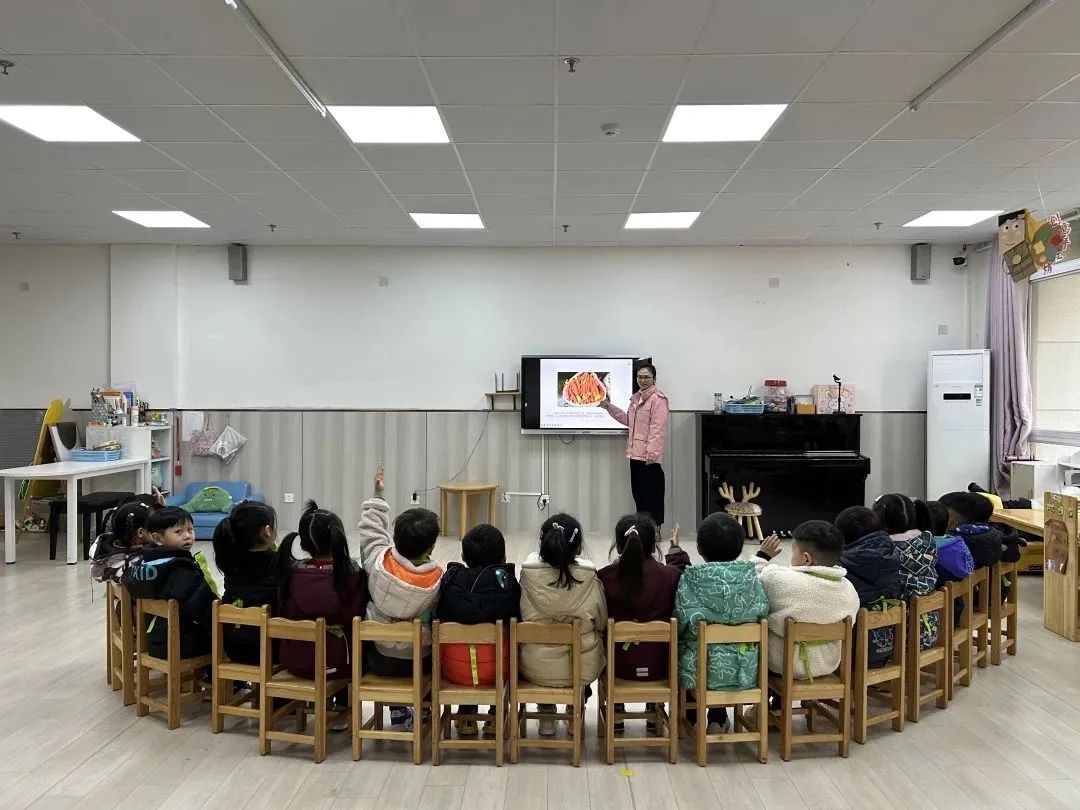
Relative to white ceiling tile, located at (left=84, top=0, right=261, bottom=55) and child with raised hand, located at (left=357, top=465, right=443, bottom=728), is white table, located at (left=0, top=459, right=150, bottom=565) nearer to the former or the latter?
white ceiling tile, located at (left=84, top=0, right=261, bottom=55)

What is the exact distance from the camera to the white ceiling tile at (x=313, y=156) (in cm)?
452

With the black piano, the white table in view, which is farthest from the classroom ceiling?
the white table

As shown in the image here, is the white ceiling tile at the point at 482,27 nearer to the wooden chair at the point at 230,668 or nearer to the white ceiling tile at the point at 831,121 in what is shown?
the white ceiling tile at the point at 831,121

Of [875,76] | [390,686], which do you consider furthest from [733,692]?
[875,76]

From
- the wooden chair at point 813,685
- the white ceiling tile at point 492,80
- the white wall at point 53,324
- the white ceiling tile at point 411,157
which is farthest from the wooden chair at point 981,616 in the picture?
the white wall at point 53,324

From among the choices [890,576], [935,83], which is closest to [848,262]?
[935,83]

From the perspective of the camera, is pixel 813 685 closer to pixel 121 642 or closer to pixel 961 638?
pixel 961 638

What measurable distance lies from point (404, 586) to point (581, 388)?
476 centimetres

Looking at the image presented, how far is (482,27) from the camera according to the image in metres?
3.09

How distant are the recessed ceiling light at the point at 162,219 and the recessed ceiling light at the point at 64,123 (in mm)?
1768

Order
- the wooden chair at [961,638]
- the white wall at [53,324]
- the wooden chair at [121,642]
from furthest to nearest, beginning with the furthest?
1. the white wall at [53,324]
2. the wooden chair at [961,638]
3. the wooden chair at [121,642]

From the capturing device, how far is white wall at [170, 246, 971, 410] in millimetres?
7422

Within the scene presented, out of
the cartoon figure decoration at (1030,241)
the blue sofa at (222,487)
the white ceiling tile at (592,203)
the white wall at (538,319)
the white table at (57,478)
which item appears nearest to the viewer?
the cartoon figure decoration at (1030,241)

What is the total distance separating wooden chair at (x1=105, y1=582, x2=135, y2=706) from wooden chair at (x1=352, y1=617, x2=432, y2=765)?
115 cm
